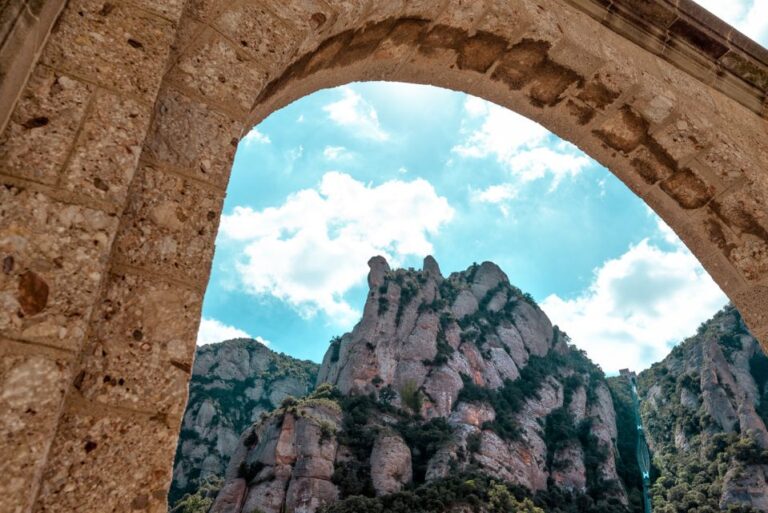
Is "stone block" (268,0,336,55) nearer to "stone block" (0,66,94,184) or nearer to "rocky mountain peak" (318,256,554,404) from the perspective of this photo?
"stone block" (0,66,94,184)

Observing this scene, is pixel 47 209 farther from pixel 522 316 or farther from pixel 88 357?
pixel 522 316

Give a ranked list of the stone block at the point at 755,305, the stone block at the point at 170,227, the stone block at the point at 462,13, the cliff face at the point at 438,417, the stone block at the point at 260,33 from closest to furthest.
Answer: the stone block at the point at 170,227
the stone block at the point at 260,33
the stone block at the point at 462,13
the stone block at the point at 755,305
the cliff face at the point at 438,417

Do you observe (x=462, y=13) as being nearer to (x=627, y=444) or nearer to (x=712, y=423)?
(x=712, y=423)

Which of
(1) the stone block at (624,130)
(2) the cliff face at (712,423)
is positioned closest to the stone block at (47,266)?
(1) the stone block at (624,130)

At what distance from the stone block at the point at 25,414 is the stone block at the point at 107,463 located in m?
0.07

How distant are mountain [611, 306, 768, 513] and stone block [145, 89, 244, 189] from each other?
1567 inches

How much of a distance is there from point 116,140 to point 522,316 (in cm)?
5506

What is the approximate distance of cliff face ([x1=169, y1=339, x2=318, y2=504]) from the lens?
141ft

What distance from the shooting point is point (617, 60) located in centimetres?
258

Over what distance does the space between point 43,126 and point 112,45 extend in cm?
30

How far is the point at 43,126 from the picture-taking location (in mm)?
1089

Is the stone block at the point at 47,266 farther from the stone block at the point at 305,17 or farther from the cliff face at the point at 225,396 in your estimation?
the cliff face at the point at 225,396

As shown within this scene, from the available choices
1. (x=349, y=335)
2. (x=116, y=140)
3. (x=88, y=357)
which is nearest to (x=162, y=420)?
(x=88, y=357)

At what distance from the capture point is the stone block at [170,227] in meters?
1.18
